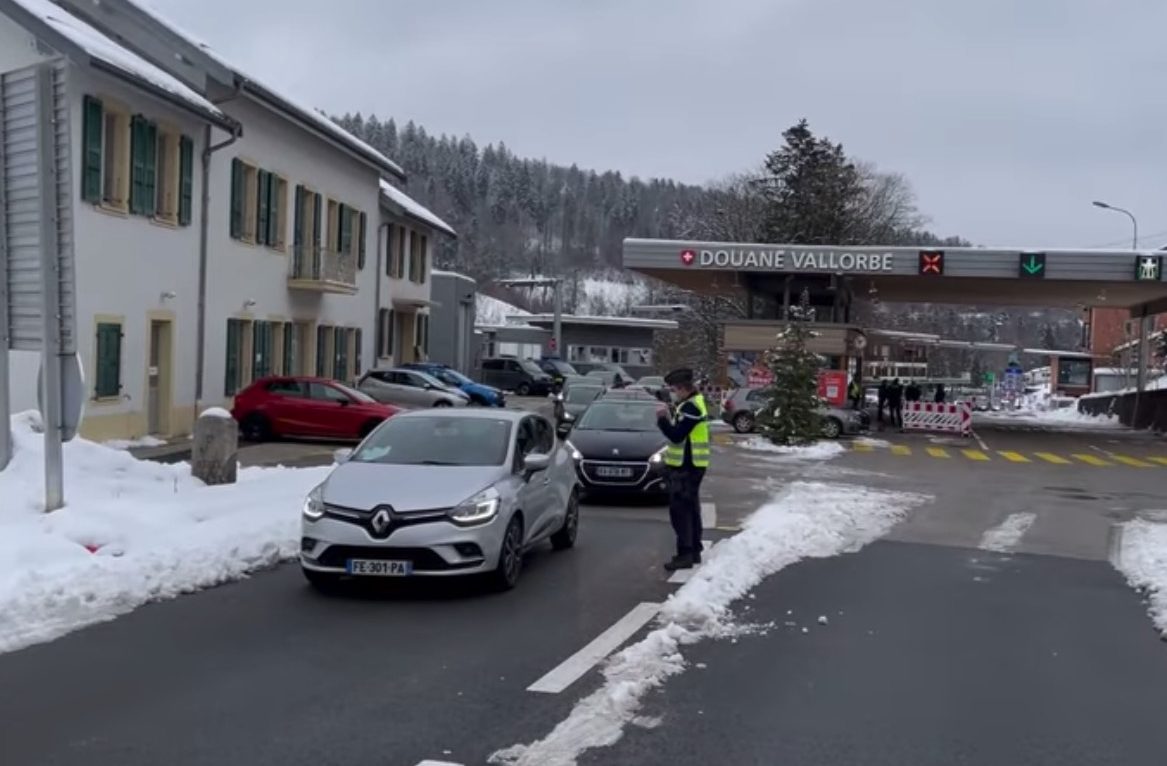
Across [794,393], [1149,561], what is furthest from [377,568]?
[794,393]

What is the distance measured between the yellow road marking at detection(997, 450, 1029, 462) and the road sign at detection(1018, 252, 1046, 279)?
21.7ft

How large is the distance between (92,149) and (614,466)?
35.5 ft

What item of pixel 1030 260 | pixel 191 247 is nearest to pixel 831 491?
pixel 191 247

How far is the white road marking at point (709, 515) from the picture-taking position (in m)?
14.9

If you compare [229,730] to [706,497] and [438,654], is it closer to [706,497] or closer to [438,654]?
[438,654]

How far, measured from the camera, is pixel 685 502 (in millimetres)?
11023

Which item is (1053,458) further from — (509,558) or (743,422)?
(509,558)

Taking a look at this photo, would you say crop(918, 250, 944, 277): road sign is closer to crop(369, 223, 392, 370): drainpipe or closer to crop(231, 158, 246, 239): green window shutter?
crop(369, 223, 392, 370): drainpipe

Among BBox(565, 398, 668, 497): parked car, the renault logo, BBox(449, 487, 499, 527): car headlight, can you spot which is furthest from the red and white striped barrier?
the renault logo

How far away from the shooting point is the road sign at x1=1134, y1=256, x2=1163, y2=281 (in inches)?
1407

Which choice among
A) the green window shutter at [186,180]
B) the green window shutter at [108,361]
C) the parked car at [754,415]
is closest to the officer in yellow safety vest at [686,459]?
the green window shutter at [108,361]

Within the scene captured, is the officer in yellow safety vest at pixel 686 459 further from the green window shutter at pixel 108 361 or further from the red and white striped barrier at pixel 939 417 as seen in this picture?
the red and white striped barrier at pixel 939 417

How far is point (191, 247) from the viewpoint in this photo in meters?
24.8

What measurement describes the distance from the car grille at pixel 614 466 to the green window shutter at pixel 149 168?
1101 cm
